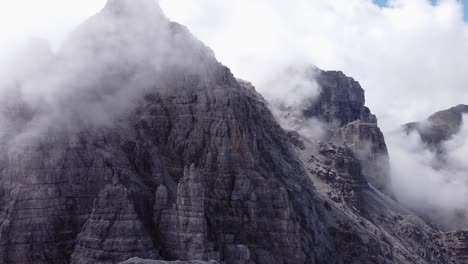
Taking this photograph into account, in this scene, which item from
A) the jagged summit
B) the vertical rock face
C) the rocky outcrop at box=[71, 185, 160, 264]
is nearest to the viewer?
the rocky outcrop at box=[71, 185, 160, 264]

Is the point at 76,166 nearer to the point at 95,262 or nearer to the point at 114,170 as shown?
the point at 114,170

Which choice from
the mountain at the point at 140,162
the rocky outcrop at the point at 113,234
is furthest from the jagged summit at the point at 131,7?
the rocky outcrop at the point at 113,234

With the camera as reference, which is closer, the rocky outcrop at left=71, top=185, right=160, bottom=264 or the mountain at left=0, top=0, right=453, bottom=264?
the rocky outcrop at left=71, top=185, right=160, bottom=264

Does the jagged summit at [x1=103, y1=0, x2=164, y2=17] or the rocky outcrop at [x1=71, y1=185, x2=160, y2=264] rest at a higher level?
the jagged summit at [x1=103, y1=0, x2=164, y2=17]

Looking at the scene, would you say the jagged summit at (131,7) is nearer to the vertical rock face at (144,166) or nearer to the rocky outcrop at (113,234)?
the vertical rock face at (144,166)

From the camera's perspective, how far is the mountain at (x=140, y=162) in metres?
98.2

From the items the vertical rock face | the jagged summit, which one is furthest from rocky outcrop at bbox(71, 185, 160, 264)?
the jagged summit

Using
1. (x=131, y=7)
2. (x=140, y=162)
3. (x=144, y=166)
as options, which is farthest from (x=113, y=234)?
(x=131, y=7)

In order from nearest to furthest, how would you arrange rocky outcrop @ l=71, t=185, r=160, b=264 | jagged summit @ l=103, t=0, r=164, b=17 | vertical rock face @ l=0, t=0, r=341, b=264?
rocky outcrop @ l=71, t=185, r=160, b=264
vertical rock face @ l=0, t=0, r=341, b=264
jagged summit @ l=103, t=0, r=164, b=17

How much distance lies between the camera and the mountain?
98.2 m

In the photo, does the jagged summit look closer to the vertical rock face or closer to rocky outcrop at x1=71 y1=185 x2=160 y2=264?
the vertical rock face

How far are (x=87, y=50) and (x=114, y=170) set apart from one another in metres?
23.7

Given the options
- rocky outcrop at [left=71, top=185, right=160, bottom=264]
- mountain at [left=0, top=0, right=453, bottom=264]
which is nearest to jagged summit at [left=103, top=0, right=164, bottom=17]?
mountain at [left=0, top=0, right=453, bottom=264]

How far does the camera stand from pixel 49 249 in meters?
96.9
